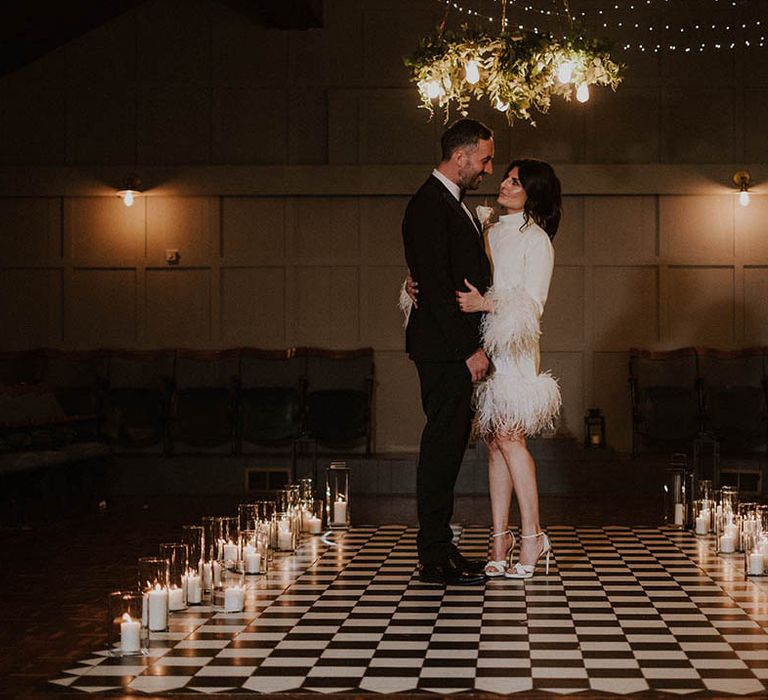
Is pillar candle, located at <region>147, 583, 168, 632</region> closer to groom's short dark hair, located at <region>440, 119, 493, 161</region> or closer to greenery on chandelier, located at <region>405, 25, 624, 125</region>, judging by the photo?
groom's short dark hair, located at <region>440, 119, 493, 161</region>

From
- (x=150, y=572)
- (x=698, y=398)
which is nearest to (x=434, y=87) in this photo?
(x=150, y=572)

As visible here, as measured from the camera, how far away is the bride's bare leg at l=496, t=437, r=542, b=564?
5.70m

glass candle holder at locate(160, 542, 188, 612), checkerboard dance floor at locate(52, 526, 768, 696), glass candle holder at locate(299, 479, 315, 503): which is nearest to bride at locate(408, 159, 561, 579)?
checkerboard dance floor at locate(52, 526, 768, 696)

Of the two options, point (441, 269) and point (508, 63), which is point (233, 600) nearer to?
point (441, 269)

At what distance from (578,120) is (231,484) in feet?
14.7

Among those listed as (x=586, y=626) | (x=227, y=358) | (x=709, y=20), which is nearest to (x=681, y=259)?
(x=709, y=20)

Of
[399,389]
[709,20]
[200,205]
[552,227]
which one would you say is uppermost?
[709,20]

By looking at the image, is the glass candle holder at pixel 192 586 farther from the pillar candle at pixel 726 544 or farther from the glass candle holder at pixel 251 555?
the pillar candle at pixel 726 544

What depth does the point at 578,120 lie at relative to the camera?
12.1 m

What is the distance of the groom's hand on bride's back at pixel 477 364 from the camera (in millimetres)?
5637

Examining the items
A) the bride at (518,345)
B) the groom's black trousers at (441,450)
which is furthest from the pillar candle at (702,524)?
the groom's black trousers at (441,450)

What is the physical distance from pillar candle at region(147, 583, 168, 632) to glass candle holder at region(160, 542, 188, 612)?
0.24 metres

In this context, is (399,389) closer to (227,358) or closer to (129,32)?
(227,358)

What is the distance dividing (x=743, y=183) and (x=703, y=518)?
207 inches
